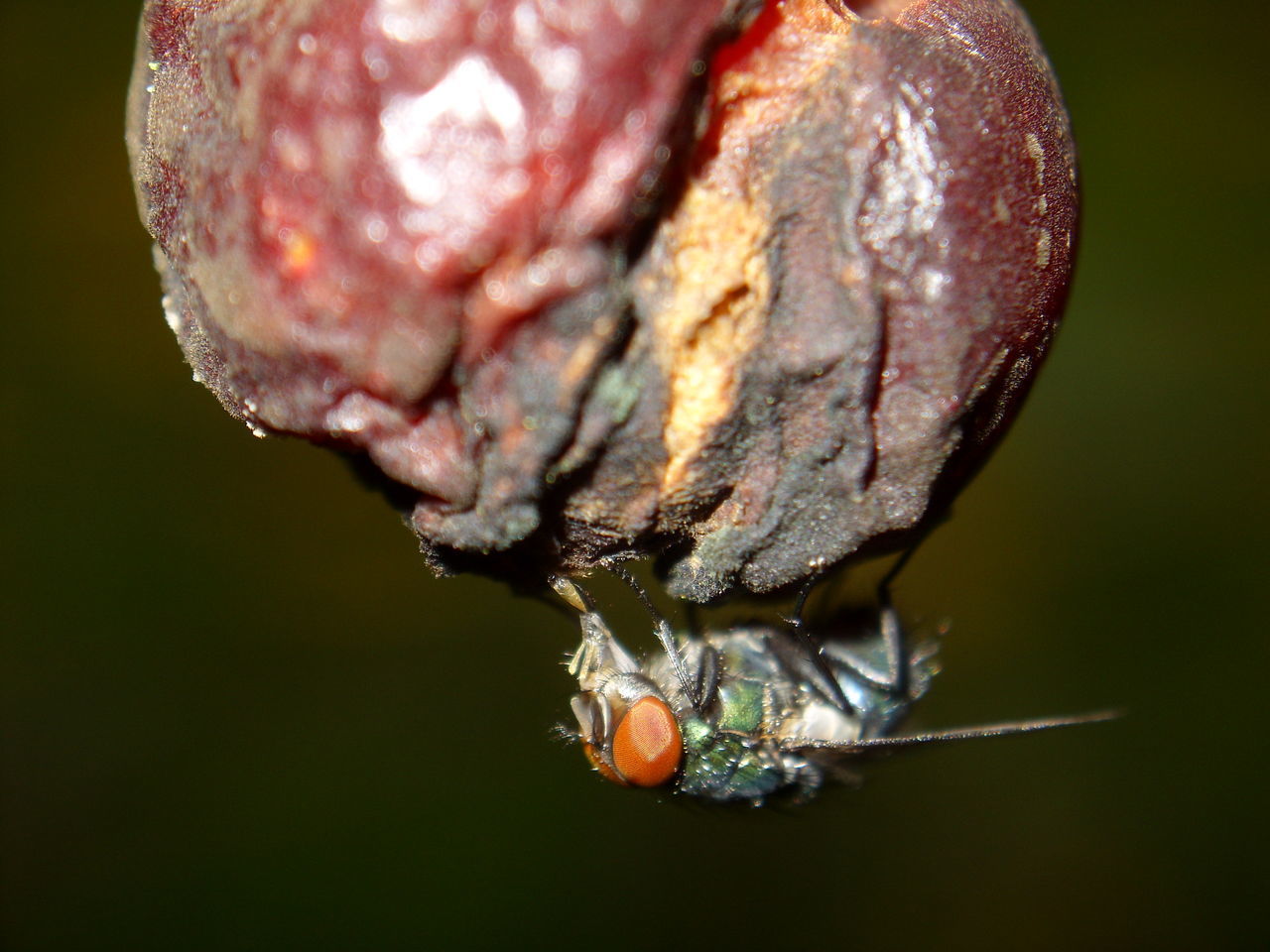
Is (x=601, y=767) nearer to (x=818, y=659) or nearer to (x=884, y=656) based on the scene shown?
(x=818, y=659)

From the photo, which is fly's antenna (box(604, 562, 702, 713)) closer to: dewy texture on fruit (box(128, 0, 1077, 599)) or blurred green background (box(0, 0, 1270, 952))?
dewy texture on fruit (box(128, 0, 1077, 599))

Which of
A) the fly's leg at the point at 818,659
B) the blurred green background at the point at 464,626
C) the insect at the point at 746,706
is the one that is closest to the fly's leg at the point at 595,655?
the insect at the point at 746,706

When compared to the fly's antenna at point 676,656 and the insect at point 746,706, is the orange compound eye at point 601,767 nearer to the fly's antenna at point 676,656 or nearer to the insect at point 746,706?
the insect at point 746,706

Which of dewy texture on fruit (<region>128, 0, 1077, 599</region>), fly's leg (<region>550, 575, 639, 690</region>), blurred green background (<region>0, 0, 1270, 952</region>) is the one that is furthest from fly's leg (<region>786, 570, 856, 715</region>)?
blurred green background (<region>0, 0, 1270, 952</region>)

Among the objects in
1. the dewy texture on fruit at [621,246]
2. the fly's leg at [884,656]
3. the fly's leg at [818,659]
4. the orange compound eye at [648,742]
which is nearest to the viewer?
the dewy texture on fruit at [621,246]

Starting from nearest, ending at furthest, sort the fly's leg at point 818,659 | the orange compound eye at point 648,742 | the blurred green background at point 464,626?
the fly's leg at point 818,659 < the orange compound eye at point 648,742 < the blurred green background at point 464,626
